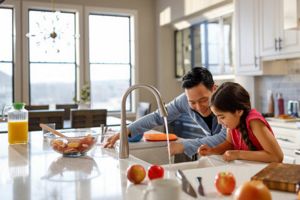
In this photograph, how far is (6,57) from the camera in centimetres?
545

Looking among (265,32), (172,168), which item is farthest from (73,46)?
(172,168)

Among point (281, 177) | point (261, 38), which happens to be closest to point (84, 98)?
point (261, 38)

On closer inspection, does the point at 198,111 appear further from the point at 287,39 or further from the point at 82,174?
the point at 287,39

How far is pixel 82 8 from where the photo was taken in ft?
18.9

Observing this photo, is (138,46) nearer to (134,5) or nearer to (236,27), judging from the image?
(134,5)

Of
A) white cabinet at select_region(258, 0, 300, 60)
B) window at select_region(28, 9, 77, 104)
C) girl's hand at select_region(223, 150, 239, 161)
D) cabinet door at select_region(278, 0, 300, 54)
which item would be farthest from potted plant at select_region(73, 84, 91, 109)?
girl's hand at select_region(223, 150, 239, 161)

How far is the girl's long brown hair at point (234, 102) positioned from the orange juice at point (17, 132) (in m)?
1.16

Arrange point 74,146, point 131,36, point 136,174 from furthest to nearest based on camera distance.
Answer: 1. point 131,36
2. point 74,146
3. point 136,174

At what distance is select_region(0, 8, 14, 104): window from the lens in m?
5.45

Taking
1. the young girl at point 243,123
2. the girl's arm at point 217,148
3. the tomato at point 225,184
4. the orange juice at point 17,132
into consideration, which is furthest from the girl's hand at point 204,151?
the orange juice at point 17,132

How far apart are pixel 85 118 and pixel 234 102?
2.56 metres

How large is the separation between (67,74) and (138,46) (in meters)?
1.31

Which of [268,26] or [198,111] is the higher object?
[268,26]

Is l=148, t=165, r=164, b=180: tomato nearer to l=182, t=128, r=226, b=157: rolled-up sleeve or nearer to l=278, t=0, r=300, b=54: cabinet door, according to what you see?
l=182, t=128, r=226, b=157: rolled-up sleeve
